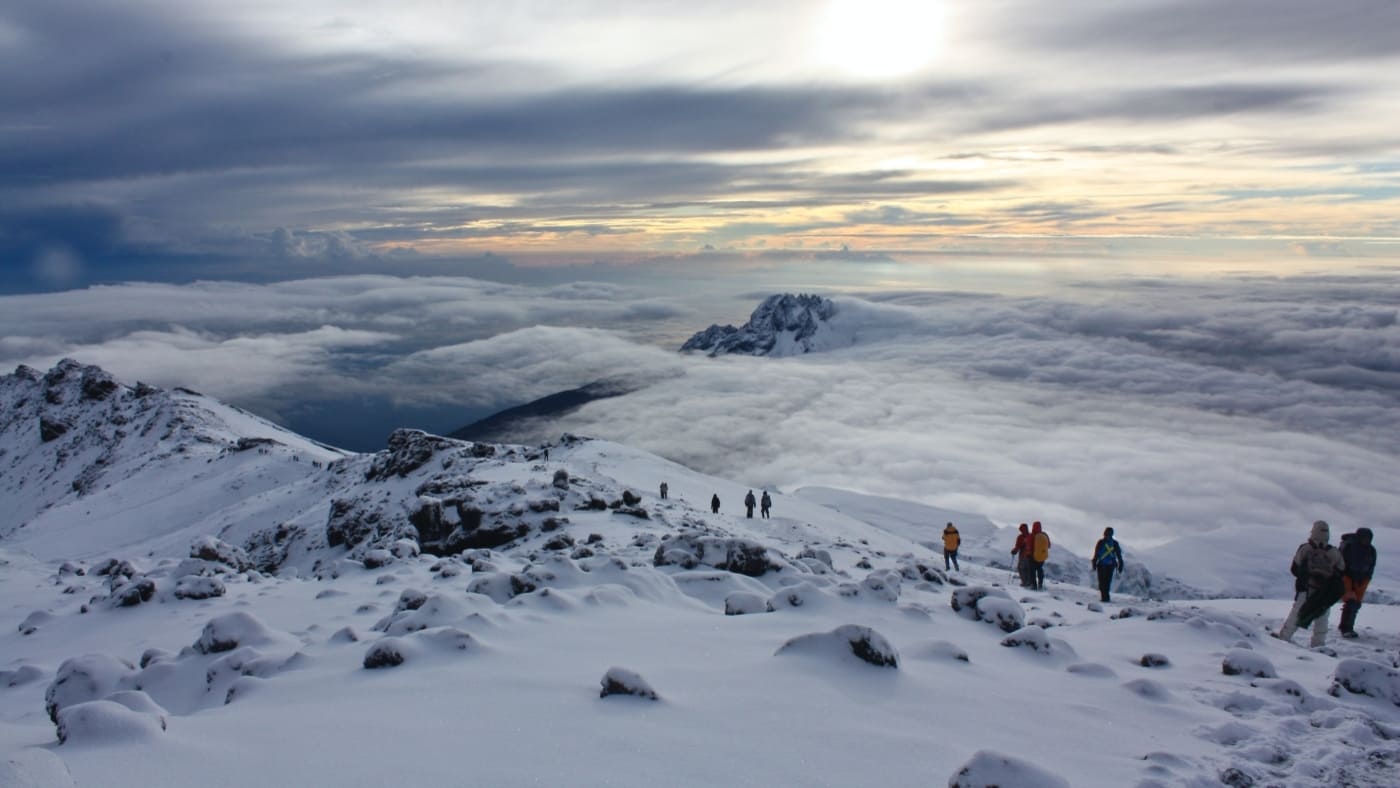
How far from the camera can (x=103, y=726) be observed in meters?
4.76

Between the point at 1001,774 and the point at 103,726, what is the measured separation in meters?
5.67

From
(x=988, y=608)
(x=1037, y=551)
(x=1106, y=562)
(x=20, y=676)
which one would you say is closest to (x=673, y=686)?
(x=988, y=608)

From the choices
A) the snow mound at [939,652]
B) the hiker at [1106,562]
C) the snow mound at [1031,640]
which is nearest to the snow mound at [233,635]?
the snow mound at [939,652]

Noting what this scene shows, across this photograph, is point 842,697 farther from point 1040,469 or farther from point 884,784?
point 1040,469

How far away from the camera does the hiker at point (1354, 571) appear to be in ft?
39.7

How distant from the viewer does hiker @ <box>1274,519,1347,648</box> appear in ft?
37.8

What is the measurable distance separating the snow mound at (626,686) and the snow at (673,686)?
0.02 meters

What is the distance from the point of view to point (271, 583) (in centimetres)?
1519

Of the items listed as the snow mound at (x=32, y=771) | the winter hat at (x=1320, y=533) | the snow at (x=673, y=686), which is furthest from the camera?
the winter hat at (x=1320, y=533)

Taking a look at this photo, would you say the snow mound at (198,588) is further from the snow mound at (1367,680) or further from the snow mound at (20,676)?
the snow mound at (1367,680)

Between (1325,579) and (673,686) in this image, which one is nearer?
(673,686)

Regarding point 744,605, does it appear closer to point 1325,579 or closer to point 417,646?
point 417,646

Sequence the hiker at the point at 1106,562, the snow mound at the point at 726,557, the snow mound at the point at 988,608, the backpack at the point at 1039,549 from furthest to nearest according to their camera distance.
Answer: the backpack at the point at 1039,549
the hiker at the point at 1106,562
the snow mound at the point at 726,557
the snow mound at the point at 988,608

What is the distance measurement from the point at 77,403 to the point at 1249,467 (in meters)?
205
